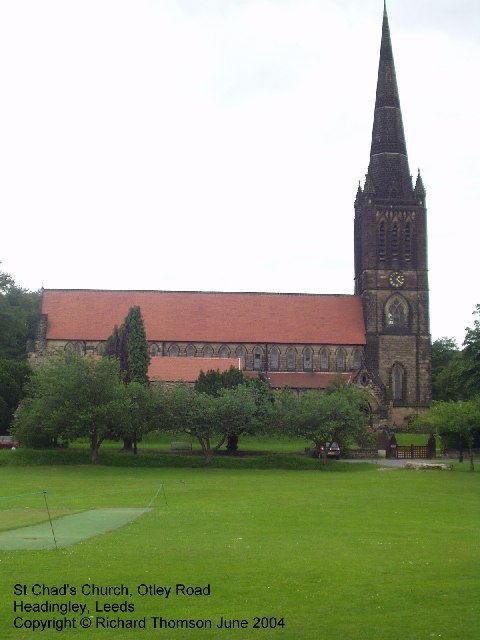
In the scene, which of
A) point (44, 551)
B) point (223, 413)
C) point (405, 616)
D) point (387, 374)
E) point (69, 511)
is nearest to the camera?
point (405, 616)

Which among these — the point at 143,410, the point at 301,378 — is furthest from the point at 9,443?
the point at 301,378

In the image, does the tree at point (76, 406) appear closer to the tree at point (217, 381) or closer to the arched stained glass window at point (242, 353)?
the tree at point (217, 381)

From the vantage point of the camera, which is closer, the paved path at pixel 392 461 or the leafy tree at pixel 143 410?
the leafy tree at pixel 143 410

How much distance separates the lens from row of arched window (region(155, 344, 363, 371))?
8006 cm

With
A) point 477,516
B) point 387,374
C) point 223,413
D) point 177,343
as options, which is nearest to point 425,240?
point 387,374

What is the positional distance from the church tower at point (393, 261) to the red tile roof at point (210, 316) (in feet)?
10.2

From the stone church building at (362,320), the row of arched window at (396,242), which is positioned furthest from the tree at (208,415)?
the row of arched window at (396,242)

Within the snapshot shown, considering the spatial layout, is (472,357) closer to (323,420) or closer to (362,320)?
(323,420)

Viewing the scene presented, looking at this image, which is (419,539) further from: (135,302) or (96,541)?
(135,302)

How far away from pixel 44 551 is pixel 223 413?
34008mm

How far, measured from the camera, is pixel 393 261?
80.9 metres

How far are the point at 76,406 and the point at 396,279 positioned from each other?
136ft

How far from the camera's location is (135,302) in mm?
82875

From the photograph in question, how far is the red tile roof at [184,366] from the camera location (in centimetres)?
7225
